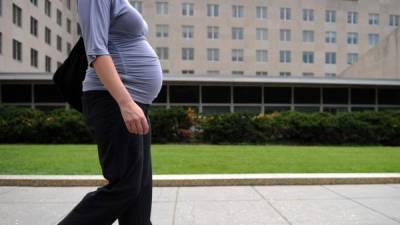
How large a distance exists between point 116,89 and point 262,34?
190ft

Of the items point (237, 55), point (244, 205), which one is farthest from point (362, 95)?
point (237, 55)

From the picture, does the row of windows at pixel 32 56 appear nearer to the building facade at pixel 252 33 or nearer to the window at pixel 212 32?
the building facade at pixel 252 33

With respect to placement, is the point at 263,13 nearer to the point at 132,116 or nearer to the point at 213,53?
the point at 213,53

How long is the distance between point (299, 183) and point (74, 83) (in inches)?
194

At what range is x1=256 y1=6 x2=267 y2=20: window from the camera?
5797cm

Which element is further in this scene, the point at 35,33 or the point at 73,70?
the point at 35,33

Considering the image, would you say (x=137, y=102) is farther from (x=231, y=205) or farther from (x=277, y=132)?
(x=277, y=132)

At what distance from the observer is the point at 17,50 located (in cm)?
3491

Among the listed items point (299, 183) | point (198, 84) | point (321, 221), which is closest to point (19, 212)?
point (321, 221)

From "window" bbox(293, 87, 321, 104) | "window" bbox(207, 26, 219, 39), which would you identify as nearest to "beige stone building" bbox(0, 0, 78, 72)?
"window" bbox(207, 26, 219, 39)

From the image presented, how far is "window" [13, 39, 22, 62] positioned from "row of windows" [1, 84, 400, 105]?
11.2m

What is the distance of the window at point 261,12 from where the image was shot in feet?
190

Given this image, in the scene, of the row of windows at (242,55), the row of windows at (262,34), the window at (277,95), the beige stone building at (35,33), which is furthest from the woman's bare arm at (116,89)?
the row of windows at (262,34)

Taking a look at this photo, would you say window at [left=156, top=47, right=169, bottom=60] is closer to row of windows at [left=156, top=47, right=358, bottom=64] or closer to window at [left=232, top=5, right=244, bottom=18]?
row of windows at [left=156, top=47, right=358, bottom=64]
